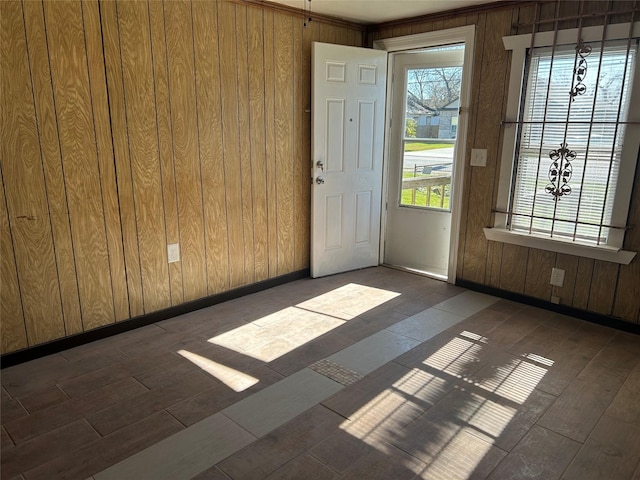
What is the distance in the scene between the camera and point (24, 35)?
2371 millimetres

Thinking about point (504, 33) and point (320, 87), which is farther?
point (320, 87)

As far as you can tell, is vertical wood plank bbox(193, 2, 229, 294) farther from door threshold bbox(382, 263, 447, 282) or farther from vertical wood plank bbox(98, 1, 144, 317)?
door threshold bbox(382, 263, 447, 282)

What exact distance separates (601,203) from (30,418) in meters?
3.58

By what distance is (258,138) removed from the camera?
141 inches

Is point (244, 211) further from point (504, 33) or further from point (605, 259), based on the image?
point (605, 259)

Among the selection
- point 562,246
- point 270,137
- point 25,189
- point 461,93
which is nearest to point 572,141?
point 562,246

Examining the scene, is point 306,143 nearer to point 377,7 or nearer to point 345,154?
point 345,154

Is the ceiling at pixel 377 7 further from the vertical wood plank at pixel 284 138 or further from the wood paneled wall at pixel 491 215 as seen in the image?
the vertical wood plank at pixel 284 138

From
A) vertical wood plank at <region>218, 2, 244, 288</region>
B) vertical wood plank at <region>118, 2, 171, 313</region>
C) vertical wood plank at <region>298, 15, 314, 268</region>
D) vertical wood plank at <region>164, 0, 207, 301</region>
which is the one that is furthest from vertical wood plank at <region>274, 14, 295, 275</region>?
vertical wood plank at <region>118, 2, 171, 313</region>

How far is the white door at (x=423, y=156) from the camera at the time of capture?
403cm

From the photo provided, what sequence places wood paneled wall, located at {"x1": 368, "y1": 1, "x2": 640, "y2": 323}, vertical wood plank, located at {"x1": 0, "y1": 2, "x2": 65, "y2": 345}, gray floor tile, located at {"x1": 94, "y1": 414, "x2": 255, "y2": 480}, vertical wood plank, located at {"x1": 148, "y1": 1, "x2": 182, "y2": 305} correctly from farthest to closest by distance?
1. wood paneled wall, located at {"x1": 368, "y1": 1, "x2": 640, "y2": 323}
2. vertical wood plank, located at {"x1": 148, "y1": 1, "x2": 182, "y2": 305}
3. vertical wood plank, located at {"x1": 0, "y1": 2, "x2": 65, "y2": 345}
4. gray floor tile, located at {"x1": 94, "y1": 414, "x2": 255, "y2": 480}

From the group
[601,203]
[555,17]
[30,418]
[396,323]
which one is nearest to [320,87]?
[555,17]

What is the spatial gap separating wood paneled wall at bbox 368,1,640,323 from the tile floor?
24 centimetres

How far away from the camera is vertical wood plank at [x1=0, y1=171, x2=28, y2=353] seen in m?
2.45
